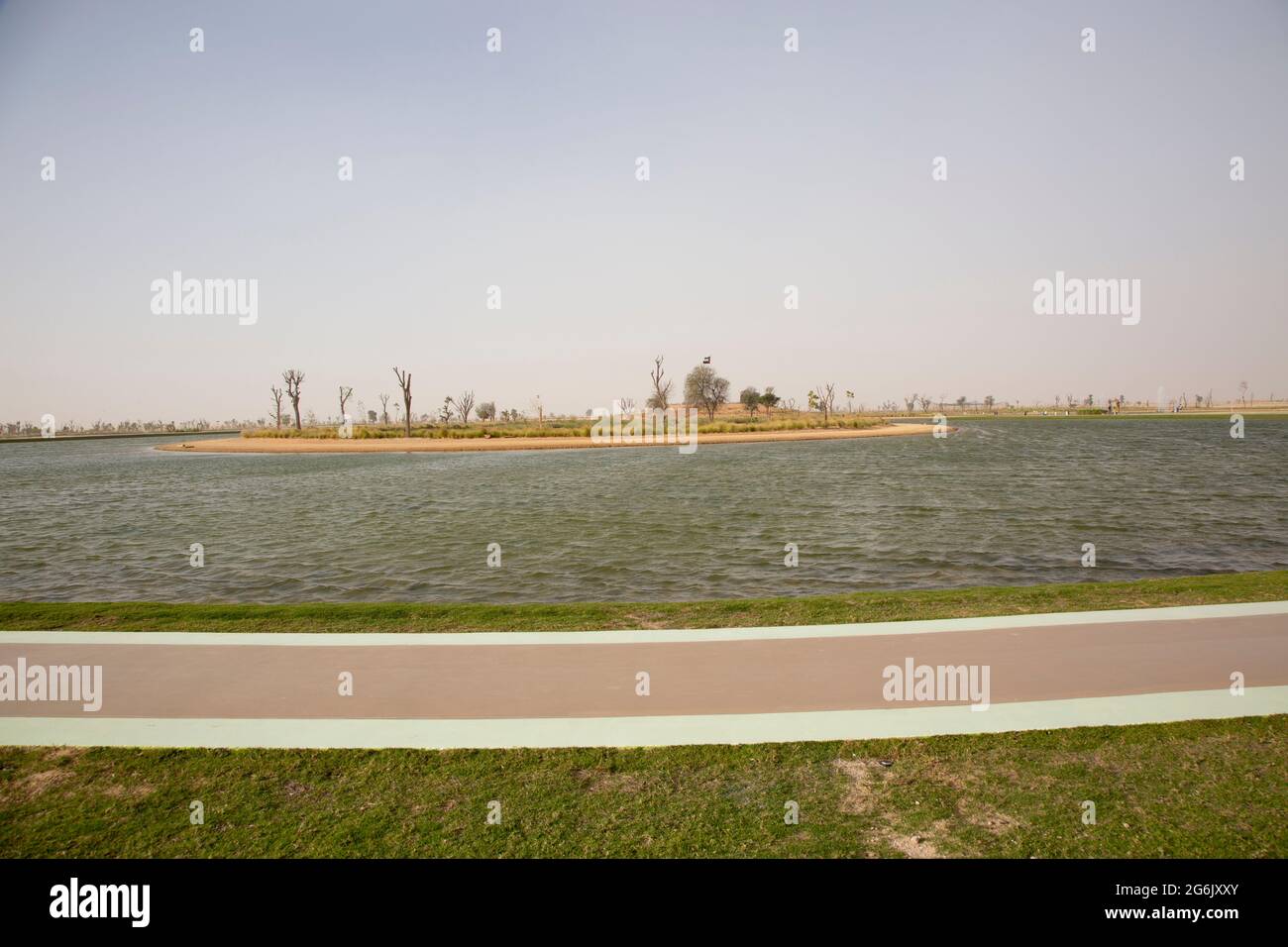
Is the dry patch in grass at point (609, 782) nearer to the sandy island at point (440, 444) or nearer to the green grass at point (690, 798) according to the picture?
the green grass at point (690, 798)

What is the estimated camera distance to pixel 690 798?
145 inches

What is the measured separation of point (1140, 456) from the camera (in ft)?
125

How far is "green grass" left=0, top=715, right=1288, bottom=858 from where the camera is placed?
3275 millimetres

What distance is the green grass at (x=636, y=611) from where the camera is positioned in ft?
24.1

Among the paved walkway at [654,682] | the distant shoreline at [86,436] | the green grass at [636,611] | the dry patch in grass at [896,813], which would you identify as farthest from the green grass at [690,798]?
the distant shoreline at [86,436]

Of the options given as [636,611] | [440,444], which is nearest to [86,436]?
[440,444]

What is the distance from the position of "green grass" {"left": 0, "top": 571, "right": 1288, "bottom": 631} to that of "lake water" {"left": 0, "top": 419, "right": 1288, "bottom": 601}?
1534 mm

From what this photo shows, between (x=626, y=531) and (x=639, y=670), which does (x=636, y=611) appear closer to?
(x=639, y=670)

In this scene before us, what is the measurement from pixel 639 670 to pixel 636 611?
2243 mm

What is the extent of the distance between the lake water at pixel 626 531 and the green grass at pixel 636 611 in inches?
60.4

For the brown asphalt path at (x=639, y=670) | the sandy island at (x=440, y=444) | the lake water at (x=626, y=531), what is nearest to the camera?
the brown asphalt path at (x=639, y=670)

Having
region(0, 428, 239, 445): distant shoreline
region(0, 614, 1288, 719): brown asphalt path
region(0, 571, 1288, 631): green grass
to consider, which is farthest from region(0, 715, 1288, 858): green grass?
region(0, 428, 239, 445): distant shoreline
